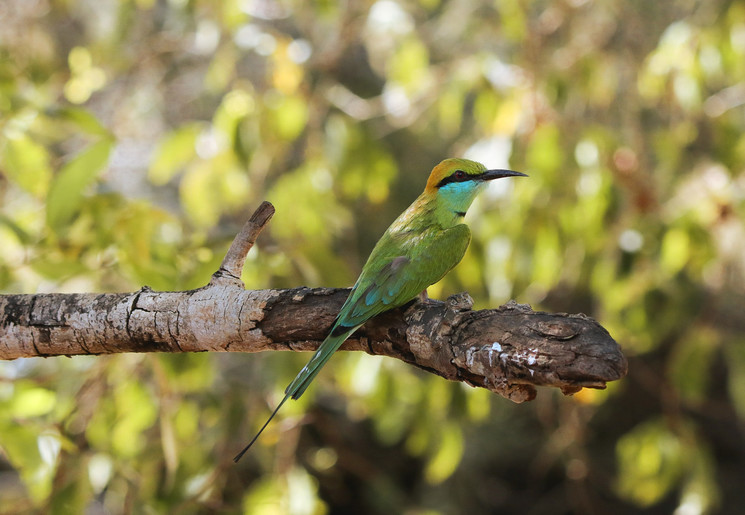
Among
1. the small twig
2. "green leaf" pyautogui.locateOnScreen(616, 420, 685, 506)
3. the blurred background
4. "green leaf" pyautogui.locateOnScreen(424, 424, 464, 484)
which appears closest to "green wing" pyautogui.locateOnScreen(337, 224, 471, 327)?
the small twig

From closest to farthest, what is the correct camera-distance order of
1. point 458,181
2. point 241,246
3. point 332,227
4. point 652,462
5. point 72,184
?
point 241,246
point 458,181
point 72,184
point 652,462
point 332,227

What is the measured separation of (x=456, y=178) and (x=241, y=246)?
0.64 meters

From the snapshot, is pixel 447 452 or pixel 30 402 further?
pixel 447 452

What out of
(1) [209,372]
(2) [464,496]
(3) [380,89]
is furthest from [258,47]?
(2) [464,496]

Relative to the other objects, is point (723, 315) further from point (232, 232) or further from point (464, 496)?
point (232, 232)

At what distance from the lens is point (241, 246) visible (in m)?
1.62

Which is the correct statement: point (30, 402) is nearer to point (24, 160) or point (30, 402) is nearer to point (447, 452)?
point (24, 160)

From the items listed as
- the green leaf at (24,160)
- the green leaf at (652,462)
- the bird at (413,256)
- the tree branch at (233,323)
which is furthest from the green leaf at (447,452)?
the green leaf at (24,160)

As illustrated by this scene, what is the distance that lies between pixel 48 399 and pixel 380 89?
3.77 metres

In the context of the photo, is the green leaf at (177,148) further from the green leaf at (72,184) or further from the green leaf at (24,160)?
the green leaf at (72,184)

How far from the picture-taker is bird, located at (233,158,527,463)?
146cm

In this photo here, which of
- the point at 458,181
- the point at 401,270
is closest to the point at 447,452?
the point at 458,181

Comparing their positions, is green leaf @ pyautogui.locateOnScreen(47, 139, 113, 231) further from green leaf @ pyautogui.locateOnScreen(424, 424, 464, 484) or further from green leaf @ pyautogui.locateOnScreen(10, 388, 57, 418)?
green leaf @ pyautogui.locateOnScreen(424, 424, 464, 484)

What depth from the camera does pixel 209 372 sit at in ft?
8.76
